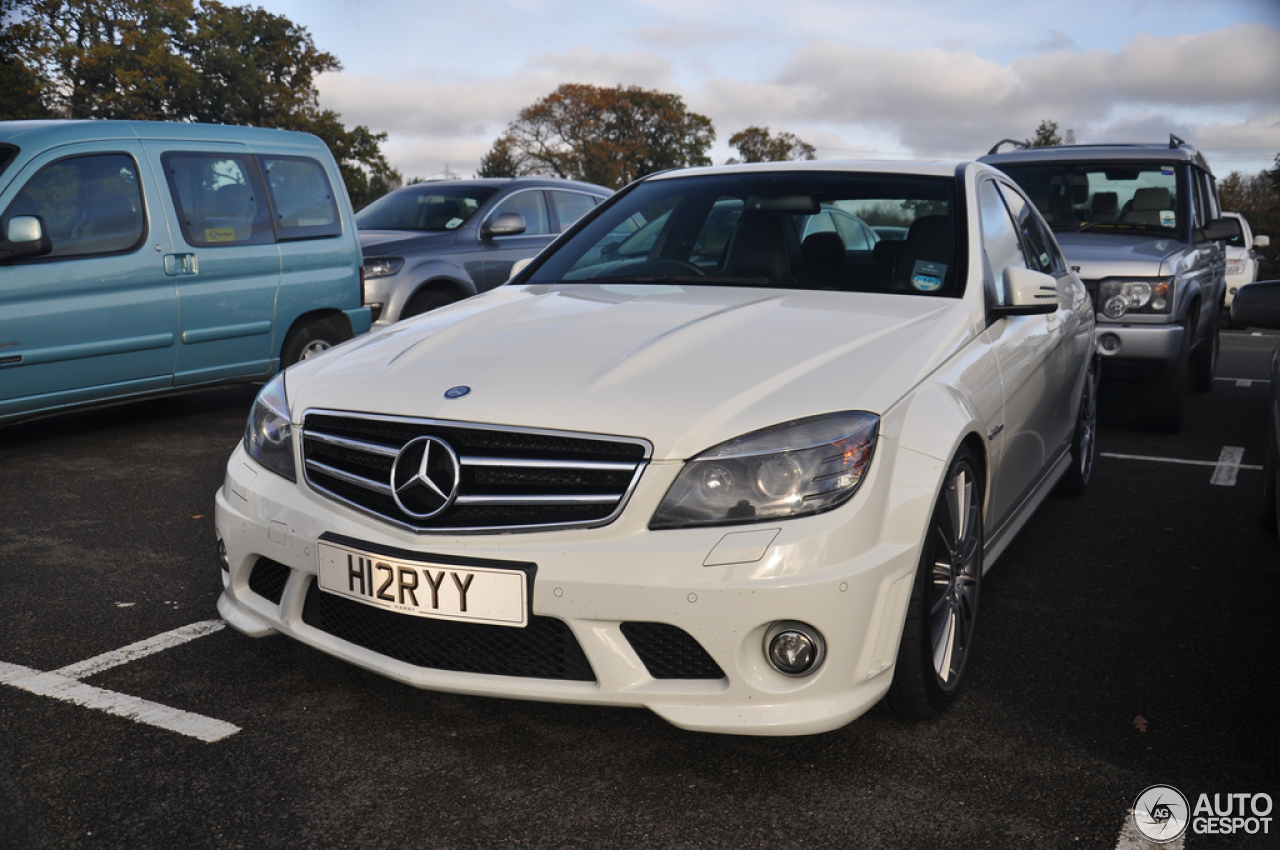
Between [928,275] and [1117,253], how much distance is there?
396cm

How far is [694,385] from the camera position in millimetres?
2619

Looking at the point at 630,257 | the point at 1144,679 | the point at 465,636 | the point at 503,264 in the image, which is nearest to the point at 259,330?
the point at 503,264

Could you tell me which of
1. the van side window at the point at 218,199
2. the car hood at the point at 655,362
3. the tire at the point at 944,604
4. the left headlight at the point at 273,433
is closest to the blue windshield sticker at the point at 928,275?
the car hood at the point at 655,362

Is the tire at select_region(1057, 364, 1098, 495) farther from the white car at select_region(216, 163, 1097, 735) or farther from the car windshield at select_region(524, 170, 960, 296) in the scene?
the white car at select_region(216, 163, 1097, 735)

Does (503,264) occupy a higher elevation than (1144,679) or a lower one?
higher

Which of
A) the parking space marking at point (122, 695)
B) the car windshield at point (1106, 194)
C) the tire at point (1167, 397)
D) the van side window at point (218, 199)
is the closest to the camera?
the parking space marking at point (122, 695)

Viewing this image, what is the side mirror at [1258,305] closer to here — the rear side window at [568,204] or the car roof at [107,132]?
the car roof at [107,132]

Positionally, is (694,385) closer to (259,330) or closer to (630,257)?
(630,257)

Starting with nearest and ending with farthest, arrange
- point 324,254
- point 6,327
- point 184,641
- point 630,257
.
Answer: point 184,641 < point 630,257 < point 6,327 < point 324,254

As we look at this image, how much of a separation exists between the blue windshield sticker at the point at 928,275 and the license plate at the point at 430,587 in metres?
1.72

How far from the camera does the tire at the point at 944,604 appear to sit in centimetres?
261

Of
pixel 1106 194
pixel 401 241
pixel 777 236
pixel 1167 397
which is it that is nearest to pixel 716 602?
pixel 777 236

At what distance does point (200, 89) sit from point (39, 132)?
120 feet

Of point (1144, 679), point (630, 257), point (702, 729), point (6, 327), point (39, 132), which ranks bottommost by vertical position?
point (1144, 679)
